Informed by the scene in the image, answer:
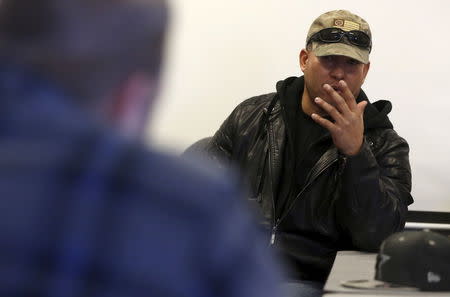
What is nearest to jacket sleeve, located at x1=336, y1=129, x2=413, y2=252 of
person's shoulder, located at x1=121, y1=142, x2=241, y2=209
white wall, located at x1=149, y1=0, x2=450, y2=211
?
white wall, located at x1=149, y1=0, x2=450, y2=211

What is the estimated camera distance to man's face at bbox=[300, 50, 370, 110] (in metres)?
3.14

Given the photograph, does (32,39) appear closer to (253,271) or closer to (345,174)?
(253,271)

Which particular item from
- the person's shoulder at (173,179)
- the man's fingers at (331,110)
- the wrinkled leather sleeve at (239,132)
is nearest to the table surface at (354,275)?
the man's fingers at (331,110)

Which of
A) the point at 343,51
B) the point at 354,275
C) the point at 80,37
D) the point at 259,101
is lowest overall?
the point at 354,275

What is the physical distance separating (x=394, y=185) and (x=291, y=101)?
0.51m

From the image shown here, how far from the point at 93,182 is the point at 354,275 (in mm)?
1686

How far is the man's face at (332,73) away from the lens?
3143 millimetres

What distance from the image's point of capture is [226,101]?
12.9 feet

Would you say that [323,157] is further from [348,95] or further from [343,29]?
[343,29]

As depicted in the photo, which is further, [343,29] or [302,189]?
[343,29]

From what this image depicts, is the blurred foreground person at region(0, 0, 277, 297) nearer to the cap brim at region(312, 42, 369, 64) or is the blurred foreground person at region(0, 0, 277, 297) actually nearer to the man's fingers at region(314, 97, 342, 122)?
the man's fingers at region(314, 97, 342, 122)

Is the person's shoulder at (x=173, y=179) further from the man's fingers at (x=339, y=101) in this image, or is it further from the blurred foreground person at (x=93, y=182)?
the man's fingers at (x=339, y=101)

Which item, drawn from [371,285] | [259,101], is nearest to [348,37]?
[259,101]

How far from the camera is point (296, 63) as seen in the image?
384 cm
